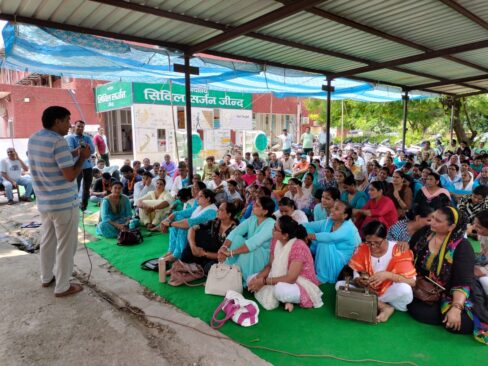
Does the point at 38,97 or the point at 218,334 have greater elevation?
the point at 38,97

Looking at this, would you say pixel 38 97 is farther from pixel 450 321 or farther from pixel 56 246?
pixel 450 321

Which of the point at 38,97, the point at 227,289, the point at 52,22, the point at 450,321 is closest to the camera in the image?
the point at 450,321

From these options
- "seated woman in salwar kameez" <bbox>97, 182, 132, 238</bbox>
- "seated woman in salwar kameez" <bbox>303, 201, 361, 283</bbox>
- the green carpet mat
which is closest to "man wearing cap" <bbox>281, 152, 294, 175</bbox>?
"seated woman in salwar kameez" <bbox>97, 182, 132, 238</bbox>

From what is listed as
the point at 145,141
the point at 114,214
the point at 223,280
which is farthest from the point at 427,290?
the point at 145,141

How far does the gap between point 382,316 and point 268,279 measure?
98cm

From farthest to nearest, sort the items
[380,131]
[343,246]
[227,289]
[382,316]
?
[380,131], [343,246], [227,289], [382,316]

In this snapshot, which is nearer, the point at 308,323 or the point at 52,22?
the point at 308,323

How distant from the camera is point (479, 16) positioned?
4570 millimetres

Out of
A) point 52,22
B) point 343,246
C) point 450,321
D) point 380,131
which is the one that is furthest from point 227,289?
point 380,131

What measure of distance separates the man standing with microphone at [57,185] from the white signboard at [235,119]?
1263 centimetres

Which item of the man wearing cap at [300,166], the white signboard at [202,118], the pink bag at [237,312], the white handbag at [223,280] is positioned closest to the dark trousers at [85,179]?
the white handbag at [223,280]

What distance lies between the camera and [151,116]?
13539 mm

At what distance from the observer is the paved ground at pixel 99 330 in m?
2.38

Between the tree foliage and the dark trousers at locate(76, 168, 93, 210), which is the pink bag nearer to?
the dark trousers at locate(76, 168, 93, 210)
